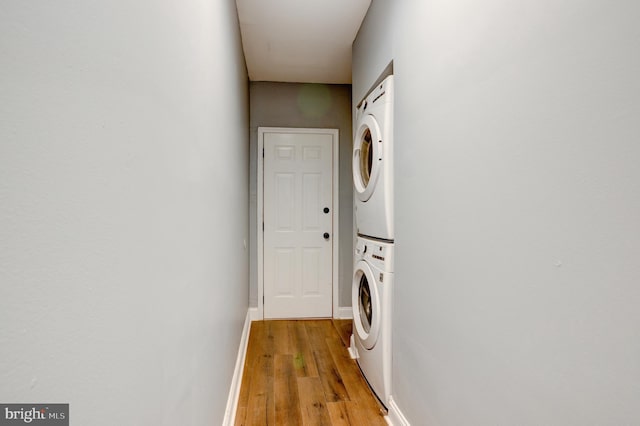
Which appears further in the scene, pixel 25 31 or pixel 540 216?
pixel 540 216

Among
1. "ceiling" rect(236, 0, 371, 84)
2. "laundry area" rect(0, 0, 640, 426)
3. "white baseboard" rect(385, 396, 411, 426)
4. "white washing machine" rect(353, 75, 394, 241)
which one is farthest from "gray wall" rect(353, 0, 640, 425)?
"ceiling" rect(236, 0, 371, 84)

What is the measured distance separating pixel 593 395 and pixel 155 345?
37.8 inches

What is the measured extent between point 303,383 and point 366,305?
0.70 m

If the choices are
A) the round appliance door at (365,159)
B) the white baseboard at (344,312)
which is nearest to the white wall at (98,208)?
the round appliance door at (365,159)

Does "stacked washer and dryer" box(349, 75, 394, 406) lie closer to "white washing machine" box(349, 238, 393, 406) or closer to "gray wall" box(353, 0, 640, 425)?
"white washing machine" box(349, 238, 393, 406)

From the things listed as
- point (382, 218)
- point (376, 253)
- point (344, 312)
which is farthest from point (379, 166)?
point (344, 312)

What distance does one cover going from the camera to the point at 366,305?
2.58 m

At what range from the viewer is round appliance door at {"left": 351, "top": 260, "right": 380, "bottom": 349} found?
218cm

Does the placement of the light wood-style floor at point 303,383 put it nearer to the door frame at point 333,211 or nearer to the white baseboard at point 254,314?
the white baseboard at point 254,314

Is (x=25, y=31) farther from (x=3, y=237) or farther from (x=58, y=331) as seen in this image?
(x=58, y=331)

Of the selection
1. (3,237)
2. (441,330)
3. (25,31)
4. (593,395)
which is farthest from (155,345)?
(441,330)

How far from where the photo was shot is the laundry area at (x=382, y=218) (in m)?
0.41

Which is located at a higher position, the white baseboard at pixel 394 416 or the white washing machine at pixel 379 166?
the white washing machine at pixel 379 166

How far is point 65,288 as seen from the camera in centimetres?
43
